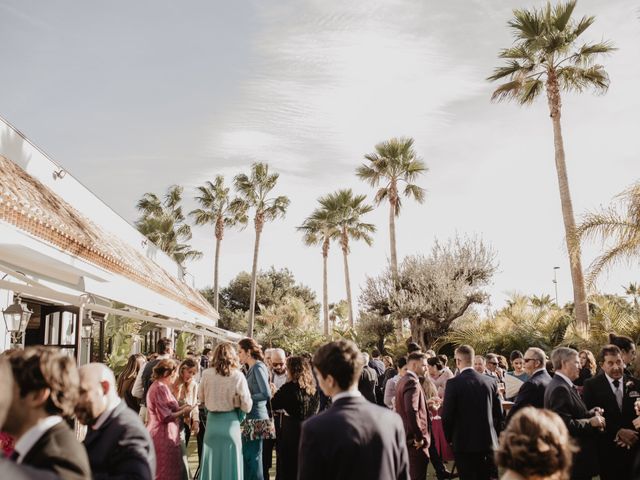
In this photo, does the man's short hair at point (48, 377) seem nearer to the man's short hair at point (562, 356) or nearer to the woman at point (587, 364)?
the man's short hair at point (562, 356)

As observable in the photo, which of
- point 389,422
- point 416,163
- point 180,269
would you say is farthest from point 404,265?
point 389,422

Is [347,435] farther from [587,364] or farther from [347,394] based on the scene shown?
[587,364]

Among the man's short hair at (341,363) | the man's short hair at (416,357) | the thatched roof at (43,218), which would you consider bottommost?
the man's short hair at (341,363)

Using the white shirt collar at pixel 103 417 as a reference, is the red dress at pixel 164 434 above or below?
below

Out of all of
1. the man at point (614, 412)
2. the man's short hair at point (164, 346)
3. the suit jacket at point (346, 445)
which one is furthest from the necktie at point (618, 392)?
the man's short hair at point (164, 346)

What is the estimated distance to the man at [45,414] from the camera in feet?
7.63

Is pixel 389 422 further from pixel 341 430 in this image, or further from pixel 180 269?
pixel 180 269

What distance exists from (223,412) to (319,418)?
392cm

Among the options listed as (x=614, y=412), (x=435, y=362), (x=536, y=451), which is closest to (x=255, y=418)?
(x=435, y=362)

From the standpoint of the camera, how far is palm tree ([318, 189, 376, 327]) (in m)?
38.0

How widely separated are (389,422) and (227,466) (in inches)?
157

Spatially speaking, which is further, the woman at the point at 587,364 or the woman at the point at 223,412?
the woman at the point at 587,364

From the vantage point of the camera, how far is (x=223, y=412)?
6.60 metres

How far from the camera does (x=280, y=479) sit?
24.5 ft
